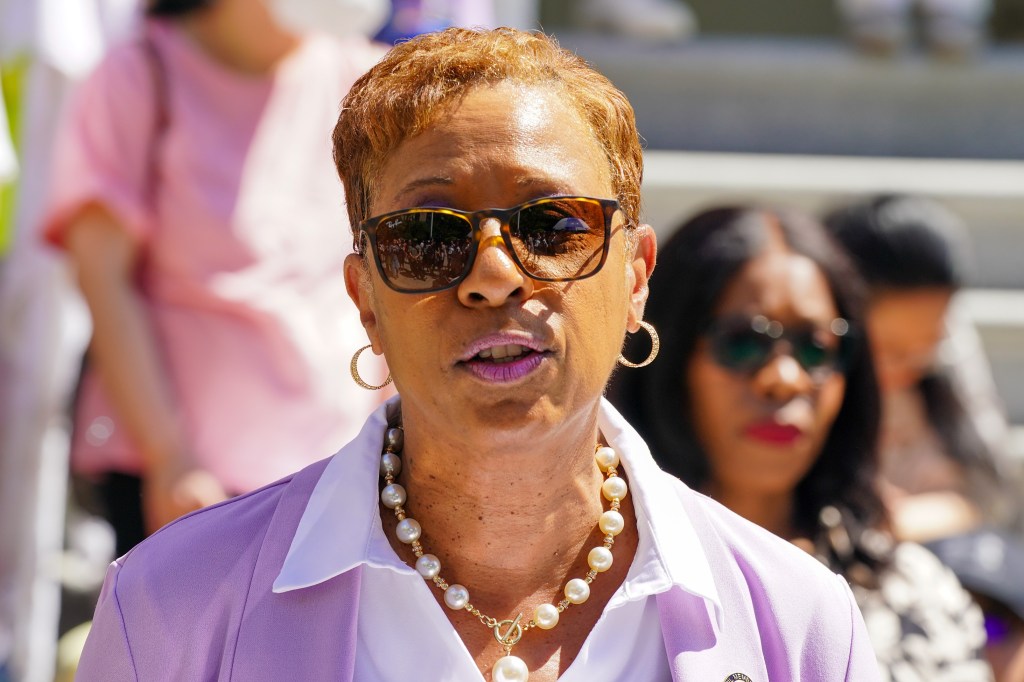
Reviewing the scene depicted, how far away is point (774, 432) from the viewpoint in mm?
2977

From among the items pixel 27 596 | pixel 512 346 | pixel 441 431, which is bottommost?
pixel 27 596

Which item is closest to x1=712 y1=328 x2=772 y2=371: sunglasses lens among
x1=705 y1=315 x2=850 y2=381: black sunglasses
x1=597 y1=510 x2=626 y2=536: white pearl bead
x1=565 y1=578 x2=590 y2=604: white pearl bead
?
x1=705 y1=315 x2=850 y2=381: black sunglasses

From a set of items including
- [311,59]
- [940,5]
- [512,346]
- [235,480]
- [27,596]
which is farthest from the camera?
[940,5]

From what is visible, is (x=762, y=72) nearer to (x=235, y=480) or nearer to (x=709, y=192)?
(x=709, y=192)

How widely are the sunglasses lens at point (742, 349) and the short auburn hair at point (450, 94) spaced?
3.76 ft

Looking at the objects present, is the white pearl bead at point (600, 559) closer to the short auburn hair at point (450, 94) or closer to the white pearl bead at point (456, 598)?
the white pearl bead at point (456, 598)

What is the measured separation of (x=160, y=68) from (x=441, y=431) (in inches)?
62.0

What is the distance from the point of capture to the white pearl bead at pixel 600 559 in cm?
188

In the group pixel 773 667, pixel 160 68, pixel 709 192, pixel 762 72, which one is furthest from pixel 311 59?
pixel 762 72

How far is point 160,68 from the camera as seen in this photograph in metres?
3.03

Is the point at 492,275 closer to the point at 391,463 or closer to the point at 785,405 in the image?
the point at 391,463

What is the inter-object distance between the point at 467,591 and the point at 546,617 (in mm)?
113

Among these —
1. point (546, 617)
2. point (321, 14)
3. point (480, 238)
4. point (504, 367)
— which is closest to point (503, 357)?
point (504, 367)

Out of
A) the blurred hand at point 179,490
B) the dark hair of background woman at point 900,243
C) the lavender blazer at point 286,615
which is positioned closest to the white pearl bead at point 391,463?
the lavender blazer at point 286,615
